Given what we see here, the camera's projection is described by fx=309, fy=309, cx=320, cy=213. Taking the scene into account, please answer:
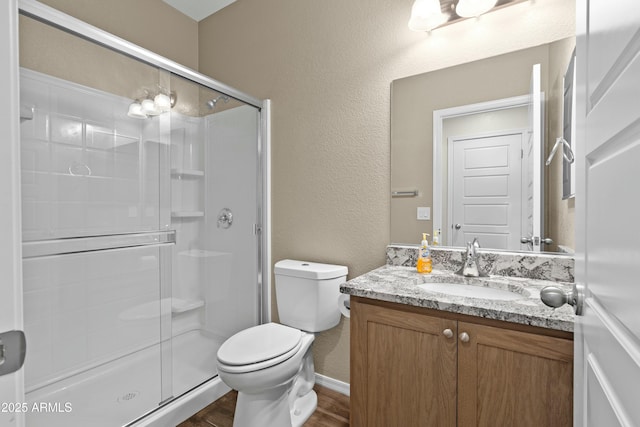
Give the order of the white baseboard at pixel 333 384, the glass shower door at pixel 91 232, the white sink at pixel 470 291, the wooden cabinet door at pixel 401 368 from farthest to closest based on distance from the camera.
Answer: the white baseboard at pixel 333 384, the glass shower door at pixel 91 232, the white sink at pixel 470 291, the wooden cabinet door at pixel 401 368

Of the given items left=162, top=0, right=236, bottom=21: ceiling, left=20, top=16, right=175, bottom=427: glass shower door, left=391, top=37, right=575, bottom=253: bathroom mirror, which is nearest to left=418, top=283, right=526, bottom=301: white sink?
left=391, top=37, right=575, bottom=253: bathroom mirror

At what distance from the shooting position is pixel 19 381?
1.71 ft

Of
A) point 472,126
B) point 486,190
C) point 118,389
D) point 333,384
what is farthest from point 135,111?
point 333,384

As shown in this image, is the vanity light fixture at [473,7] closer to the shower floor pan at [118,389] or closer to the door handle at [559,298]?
the door handle at [559,298]

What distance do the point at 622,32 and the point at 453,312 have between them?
870 millimetres

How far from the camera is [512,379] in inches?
38.1

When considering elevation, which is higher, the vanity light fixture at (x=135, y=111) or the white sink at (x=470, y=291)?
the vanity light fixture at (x=135, y=111)

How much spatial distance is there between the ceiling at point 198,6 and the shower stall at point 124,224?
0.94m

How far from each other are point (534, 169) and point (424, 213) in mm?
518

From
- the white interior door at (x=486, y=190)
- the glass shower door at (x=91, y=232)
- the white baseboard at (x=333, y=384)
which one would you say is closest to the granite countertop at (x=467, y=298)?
the white interior door at (x=486, y=190)

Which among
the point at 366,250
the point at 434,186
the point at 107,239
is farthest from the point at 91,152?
the point at 434,186

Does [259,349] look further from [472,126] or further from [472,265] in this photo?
[472,126]

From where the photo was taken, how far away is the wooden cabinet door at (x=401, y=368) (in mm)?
1074

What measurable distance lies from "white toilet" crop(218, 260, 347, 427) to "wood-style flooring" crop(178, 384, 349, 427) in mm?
57
